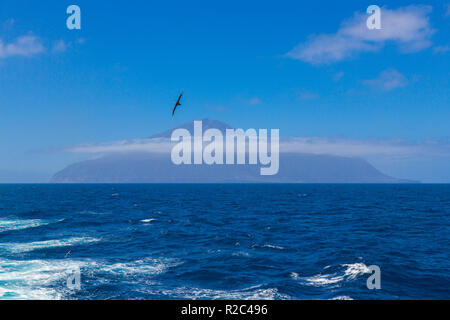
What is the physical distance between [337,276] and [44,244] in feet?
101

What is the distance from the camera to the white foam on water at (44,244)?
34987 millimetres

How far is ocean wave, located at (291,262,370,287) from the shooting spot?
22812mm

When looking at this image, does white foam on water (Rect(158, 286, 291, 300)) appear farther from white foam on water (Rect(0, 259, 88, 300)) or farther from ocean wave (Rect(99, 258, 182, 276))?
white foam on water (Rect(0, 259, 88, 300))

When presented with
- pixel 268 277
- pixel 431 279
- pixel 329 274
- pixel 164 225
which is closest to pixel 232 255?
pixel 268 277

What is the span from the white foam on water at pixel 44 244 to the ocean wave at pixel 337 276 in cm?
2529

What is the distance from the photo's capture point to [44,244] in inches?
1469

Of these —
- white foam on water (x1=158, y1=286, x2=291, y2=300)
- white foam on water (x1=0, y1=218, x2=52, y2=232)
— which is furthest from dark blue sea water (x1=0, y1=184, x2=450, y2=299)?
white foam on water (x1=0, y1=218, x2=52, y2=232)

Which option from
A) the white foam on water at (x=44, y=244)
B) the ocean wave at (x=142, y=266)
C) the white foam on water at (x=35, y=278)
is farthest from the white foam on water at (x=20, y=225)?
the ocean wave at (x=142, y=266)

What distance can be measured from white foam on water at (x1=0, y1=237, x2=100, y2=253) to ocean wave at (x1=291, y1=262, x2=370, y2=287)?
83.0ft
